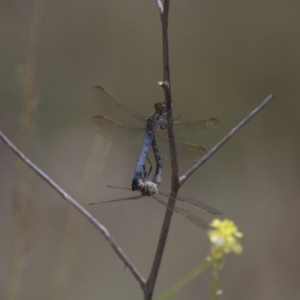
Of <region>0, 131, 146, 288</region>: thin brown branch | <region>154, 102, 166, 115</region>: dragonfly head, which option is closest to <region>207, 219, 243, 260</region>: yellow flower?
<region>0, 131, 146, 288</region>: thin brown branch

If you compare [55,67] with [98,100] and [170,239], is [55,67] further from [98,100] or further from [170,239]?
[98,100]

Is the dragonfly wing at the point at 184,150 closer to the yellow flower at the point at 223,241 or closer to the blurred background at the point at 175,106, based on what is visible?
the yellow flower at the point at 223,241

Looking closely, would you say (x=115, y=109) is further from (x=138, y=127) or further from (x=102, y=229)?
(x=102, y=229)

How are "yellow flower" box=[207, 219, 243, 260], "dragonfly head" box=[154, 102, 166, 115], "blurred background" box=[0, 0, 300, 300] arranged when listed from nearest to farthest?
"yellow flower" box=[207, 219, 243, 260]
"dragonfly head" box=[154, 102, 166, 115]
"blurred background" box=[0, 0, 300, 300]

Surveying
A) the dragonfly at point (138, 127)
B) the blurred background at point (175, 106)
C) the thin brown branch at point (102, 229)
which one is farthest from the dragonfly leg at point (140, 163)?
the blurred background at point (175, 106)

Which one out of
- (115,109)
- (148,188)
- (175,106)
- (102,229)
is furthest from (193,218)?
(175,106)

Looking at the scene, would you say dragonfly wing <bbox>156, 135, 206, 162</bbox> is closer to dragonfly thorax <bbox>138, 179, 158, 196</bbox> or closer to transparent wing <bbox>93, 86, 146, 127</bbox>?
transparent wing <bbox>93, 86, 146, 127</bbox>
